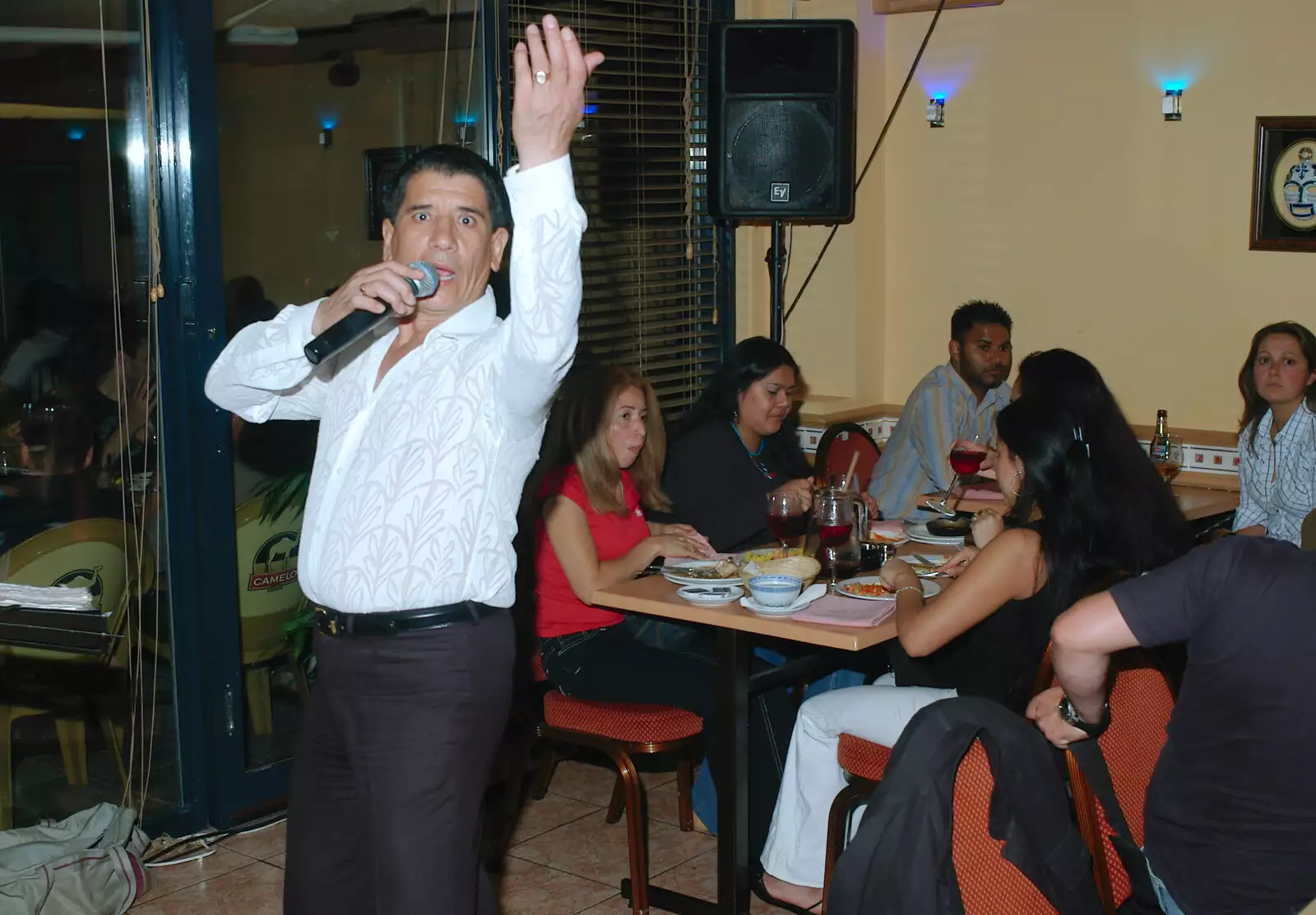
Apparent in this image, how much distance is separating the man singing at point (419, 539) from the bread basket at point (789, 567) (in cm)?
122

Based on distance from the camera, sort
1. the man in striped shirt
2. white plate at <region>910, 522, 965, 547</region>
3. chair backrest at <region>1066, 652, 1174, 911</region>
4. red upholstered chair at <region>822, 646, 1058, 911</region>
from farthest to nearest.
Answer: the man in striped shirt < white plate at <region>910, 522, 965, 547</region> < red upholstered chair at <region>822, 646, 1058, 911</region> < chair backrest at <region>1066, 652, 1174, 911</region>

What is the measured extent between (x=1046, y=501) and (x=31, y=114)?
8.28 feet

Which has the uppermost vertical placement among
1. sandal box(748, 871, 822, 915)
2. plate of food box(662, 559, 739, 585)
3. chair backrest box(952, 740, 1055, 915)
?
plate of food box(662, 559, 739, 585)

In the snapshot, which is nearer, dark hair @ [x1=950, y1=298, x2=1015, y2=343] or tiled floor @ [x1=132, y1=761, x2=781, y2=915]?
tiled floor @ [x1=132, y1=761, x2=781, y2=915]

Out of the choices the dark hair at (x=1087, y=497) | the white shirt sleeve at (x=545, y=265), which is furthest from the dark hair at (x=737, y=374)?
the white shirt sleeve at (x=545, y=265)

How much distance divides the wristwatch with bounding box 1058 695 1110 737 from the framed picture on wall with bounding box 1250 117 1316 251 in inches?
133

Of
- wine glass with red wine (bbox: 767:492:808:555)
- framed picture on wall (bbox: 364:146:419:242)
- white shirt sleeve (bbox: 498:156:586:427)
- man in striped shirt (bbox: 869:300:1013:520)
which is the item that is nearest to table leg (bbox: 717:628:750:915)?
wine glass with red wine (bbox: 767:492:808:555)

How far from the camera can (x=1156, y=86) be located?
5.20 meters

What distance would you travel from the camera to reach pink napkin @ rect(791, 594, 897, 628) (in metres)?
2.95

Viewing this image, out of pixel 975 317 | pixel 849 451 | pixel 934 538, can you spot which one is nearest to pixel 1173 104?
pixel 975 317

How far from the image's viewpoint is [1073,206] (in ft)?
17.9

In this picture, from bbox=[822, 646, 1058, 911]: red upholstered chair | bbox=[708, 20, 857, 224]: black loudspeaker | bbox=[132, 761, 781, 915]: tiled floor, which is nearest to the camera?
bbox=[822, 646, 1058, 911]: red upholstered chair

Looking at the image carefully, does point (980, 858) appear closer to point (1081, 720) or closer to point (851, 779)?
point (1081, 720)

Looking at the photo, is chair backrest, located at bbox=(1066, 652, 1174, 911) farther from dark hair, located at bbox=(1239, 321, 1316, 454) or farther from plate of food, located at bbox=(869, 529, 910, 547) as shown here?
dark hair, located at bbox=(1239, 321, 1316, 454)
